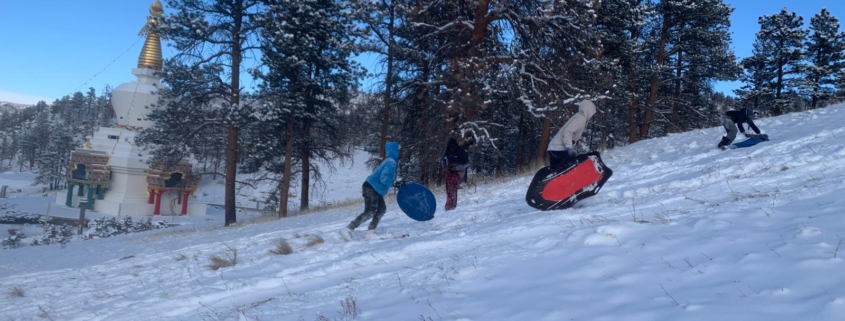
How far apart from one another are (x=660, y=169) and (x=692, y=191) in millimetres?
3871

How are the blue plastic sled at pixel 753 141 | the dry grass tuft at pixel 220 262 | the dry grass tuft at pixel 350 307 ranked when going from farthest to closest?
the blue plastic sled at pixel 753 141 < the dry grass tuft at pixel 220 262 < the dry grass tuft at pixel 350 307

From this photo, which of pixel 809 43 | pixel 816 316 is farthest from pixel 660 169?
pixel 809 43

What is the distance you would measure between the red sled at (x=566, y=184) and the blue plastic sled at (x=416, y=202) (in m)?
1.76

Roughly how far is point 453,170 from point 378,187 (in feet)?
9.37

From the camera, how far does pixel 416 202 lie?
31.1 feet

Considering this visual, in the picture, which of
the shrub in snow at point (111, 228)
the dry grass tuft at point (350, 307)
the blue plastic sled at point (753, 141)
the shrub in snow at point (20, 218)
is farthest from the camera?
the shrub in snow at point (20, 218)

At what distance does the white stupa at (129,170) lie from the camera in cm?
4078

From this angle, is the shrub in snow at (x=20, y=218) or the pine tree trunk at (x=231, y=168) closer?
the pine tree trunk at (x=231, y=168)

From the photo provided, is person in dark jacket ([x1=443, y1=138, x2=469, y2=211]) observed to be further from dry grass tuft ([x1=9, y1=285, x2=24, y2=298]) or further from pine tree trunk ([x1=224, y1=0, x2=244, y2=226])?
pine tree trunk ([x1=224, y1=0, x2=244, y2=226])

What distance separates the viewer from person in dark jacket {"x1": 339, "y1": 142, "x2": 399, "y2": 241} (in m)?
8.88

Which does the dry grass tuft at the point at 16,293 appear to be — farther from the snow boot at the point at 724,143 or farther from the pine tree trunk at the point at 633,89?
the pine tree trunk at the point at 633,89

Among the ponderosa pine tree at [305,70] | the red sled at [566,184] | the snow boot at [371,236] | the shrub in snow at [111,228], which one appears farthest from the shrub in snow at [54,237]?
the red sled at [566,184]

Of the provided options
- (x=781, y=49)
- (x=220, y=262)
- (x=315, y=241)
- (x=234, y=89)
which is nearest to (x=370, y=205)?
(x=315, y=241)

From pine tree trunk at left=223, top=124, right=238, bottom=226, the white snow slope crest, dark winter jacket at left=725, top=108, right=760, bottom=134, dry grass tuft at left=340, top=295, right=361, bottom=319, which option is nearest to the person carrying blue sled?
dark winter jacket at left=725, top=108, right=760, bottom=134
